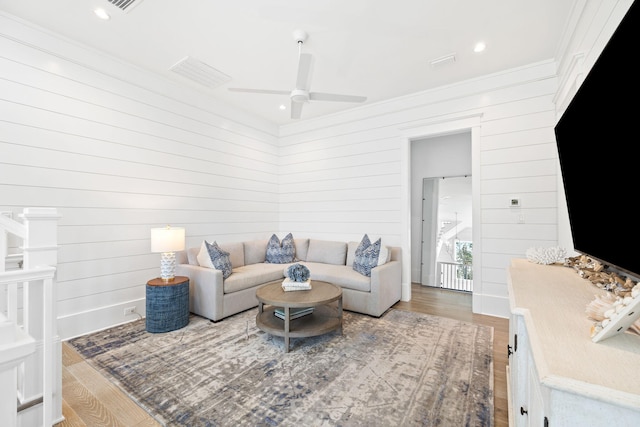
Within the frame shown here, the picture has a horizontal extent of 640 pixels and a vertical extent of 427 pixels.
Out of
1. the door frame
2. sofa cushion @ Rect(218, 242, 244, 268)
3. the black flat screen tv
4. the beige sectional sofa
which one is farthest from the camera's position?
sofa cushion @ Rect(218, 242, 244, 268)

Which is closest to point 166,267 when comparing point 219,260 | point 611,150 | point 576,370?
point 219,260

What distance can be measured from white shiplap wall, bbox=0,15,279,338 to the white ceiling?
340mm

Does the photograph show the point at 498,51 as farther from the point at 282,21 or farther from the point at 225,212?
the point at 225,212

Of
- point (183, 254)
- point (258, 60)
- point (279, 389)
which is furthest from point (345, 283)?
point (258, 60)

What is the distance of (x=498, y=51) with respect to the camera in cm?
305

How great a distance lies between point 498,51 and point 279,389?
3.96m

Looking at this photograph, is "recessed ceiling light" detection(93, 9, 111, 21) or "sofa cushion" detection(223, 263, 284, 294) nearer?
"recessed ceiling light" detection(93, 9, 111, 21)

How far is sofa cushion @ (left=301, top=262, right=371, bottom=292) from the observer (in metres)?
3.50

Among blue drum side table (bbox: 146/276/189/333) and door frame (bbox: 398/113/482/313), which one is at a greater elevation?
door frame (bbox: 398/113/482/313)

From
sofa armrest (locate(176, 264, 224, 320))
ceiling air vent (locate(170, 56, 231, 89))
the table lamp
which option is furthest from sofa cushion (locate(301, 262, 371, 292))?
ceiling air vent (locate(170, 56, 231, 89))

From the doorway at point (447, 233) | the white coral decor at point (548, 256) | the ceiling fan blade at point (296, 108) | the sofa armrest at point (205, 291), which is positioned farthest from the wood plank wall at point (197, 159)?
the ceiling fan blade at point (296, 108)

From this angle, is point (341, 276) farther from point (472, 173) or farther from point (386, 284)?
point (472, 173)

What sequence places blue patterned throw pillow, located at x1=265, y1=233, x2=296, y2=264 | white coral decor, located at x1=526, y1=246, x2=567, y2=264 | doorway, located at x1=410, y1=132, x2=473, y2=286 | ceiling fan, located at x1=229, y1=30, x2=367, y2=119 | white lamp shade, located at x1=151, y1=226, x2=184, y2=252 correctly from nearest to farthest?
white coral decor, located at x1=526, y1=246, x2=567, y2=264
ceiling fan, located at x1=229, y1=30, x2=367, y2=119
white lamp shade, located at x1=151, y1=226, x2=184, y2=252
blue patterned throw pillow, located at x1=265, y1=233, x2=296, y2=264
doorway, located at x1=410, y1=132, x2=473, y2=286

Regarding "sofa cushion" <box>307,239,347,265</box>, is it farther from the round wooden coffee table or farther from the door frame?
the round wooden coffee table
